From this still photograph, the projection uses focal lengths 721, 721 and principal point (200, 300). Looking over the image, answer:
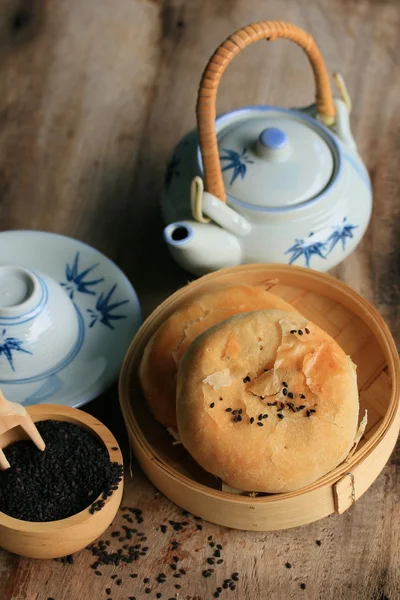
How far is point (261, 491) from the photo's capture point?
1.01m

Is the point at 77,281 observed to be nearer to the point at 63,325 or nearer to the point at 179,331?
the point at 63,325

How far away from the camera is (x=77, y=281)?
1325mm

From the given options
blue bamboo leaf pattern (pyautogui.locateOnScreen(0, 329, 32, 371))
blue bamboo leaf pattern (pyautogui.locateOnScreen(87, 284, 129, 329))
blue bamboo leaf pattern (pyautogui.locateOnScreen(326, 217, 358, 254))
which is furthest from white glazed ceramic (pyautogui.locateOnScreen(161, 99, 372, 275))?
blue bamboo leaf pattern (pyautogui.locateOnScreen(0, 329, 32, 371))

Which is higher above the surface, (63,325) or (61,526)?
(63,325)

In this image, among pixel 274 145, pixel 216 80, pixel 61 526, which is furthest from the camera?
pixel 274 145

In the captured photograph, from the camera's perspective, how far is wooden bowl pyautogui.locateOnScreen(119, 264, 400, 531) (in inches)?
40.8

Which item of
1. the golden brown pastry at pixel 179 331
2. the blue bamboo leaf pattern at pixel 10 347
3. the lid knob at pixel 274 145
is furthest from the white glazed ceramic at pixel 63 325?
the lid knob at pixel 274 145

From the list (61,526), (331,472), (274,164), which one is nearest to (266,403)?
(331,472)

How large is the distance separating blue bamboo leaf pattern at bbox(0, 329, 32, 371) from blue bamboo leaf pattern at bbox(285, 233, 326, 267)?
0.49 meters

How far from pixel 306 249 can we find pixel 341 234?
72 mm

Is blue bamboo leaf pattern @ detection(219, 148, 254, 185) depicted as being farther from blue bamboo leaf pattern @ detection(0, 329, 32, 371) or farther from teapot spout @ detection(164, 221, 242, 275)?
blue bamboo leaf pattern @ detection(0, 329, 32, 371)

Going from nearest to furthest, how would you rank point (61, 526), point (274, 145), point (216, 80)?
point (61, 526), point (216, 80), point (274, 145)

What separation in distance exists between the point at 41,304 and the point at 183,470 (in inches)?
14.2

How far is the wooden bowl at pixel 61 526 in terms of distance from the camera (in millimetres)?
977
